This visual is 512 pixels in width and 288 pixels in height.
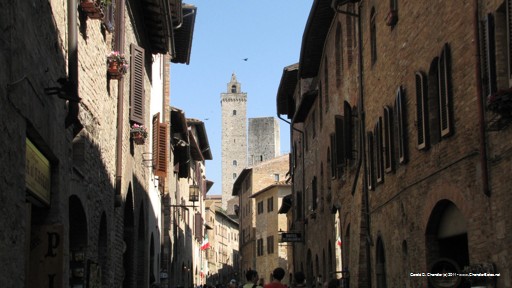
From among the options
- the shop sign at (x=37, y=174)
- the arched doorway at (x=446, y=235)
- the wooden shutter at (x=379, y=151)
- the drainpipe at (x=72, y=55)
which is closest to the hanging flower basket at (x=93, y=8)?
the drainpipe at (x=72, y=55)

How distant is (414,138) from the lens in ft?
53.3

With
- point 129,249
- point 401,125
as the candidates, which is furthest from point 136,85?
point 401,125

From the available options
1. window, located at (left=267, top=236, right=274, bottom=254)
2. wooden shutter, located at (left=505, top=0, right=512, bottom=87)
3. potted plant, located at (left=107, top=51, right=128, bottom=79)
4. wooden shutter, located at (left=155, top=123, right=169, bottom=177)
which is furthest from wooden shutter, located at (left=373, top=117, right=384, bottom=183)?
window, located at (left=267, top=236, right=274, bottom=254)

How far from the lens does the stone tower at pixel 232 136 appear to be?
13262 cm

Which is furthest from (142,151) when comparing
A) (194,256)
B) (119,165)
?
(194,256)

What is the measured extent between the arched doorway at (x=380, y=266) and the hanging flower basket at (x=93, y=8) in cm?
932

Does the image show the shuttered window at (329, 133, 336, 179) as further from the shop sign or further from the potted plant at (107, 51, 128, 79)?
the shop sign

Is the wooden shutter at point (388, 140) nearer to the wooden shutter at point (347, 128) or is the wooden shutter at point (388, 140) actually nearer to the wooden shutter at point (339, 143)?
the wooden shutter at point (347, 128)

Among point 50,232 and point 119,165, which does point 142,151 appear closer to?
point 119,165

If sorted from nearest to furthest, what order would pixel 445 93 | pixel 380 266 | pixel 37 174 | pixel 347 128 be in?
1. pixel 37 174
2. pixel 445 93
3. pixel 380 266
4. pixel 347 128

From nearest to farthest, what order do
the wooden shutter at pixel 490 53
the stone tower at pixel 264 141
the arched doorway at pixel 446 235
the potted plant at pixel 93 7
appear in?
the wooden shutter at pixel 490 53 < the potted plant at pixel 93 7 < the arched doorway at pixel 446 235 < the stone tower at pixel 264 141

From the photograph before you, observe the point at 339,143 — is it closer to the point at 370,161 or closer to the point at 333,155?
the point at 333,155

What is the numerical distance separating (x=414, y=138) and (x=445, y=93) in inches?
92.4

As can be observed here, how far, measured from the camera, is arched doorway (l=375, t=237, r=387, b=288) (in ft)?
65.8
